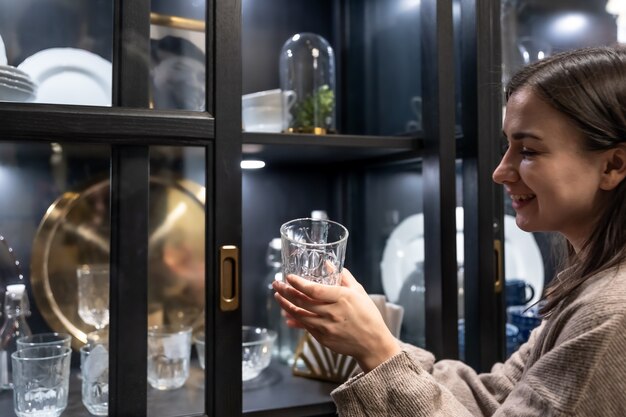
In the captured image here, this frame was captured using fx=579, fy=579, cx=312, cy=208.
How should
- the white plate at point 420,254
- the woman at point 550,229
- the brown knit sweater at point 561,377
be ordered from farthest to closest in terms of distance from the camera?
1. the white plate at point 420,254
2. the woman at point 550,229
3. the brown knit sweater at point 561,377

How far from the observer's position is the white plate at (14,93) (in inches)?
35.6

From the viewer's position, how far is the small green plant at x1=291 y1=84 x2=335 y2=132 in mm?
1212

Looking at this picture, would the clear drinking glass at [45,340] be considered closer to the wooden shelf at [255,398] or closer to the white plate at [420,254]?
the wooden shelf at [255,398]

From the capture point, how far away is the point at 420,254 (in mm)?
1256

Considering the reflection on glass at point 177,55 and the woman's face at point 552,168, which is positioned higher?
the reflection on glass at point 177,55

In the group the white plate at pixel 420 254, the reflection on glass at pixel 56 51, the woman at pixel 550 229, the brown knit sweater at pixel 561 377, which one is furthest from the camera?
the white plate at pixel 420 254

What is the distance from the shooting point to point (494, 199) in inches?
46.4

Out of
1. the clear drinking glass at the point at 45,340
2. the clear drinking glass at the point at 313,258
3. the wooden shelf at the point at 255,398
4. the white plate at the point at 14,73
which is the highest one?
the white plate at the point at 14,73

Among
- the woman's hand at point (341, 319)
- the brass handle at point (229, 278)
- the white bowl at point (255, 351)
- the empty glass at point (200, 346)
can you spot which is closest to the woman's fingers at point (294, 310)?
the woman's hand at point (341, 319)

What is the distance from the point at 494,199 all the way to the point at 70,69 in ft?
2.73

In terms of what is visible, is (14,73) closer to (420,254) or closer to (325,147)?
(325,147)

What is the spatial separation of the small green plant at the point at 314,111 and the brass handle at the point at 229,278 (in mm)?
345

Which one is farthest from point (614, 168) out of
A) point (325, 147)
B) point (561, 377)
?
point (325, 147)

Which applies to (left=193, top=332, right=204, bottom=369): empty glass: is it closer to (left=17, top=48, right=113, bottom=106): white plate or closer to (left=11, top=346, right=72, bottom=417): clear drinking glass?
(left=11, top=346, right=72, bottom=417): clear drinking glass
